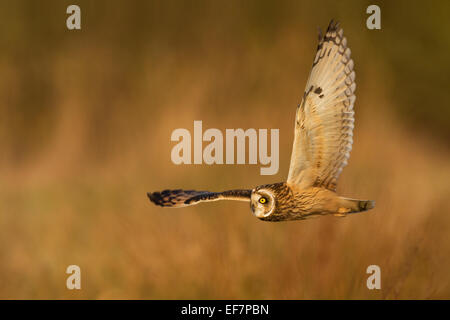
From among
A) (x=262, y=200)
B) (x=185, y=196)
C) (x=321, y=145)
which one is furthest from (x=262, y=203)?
(x=185, y=196)

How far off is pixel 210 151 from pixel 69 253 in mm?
940

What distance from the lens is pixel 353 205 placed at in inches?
56.2

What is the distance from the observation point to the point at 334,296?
196 centimetres

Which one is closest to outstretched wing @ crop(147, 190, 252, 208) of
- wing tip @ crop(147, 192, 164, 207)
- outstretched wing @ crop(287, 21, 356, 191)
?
wing tip @ crop(147, 192, 164, 207)

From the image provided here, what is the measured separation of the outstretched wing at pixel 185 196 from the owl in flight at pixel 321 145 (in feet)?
0.25

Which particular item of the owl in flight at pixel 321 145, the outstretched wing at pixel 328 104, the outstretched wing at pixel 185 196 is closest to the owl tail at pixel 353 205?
the owl in flight at pixel 321 145

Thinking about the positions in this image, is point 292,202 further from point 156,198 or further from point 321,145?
point 156,198

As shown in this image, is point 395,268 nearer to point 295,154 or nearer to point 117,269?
point 295,154

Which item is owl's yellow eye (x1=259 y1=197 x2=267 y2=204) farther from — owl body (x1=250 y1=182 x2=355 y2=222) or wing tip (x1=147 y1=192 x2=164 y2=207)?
wing tip (x1=147 y1=192 x2=164 y2=207)

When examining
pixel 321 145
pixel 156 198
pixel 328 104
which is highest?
pixel 328 104

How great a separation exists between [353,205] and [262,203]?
0.25 meters

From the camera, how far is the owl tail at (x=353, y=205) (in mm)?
1416

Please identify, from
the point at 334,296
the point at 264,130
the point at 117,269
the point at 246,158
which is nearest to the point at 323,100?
the point at 246,158

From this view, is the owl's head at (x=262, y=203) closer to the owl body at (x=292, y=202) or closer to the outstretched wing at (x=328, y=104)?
the owl body at (x=292, y=202)
